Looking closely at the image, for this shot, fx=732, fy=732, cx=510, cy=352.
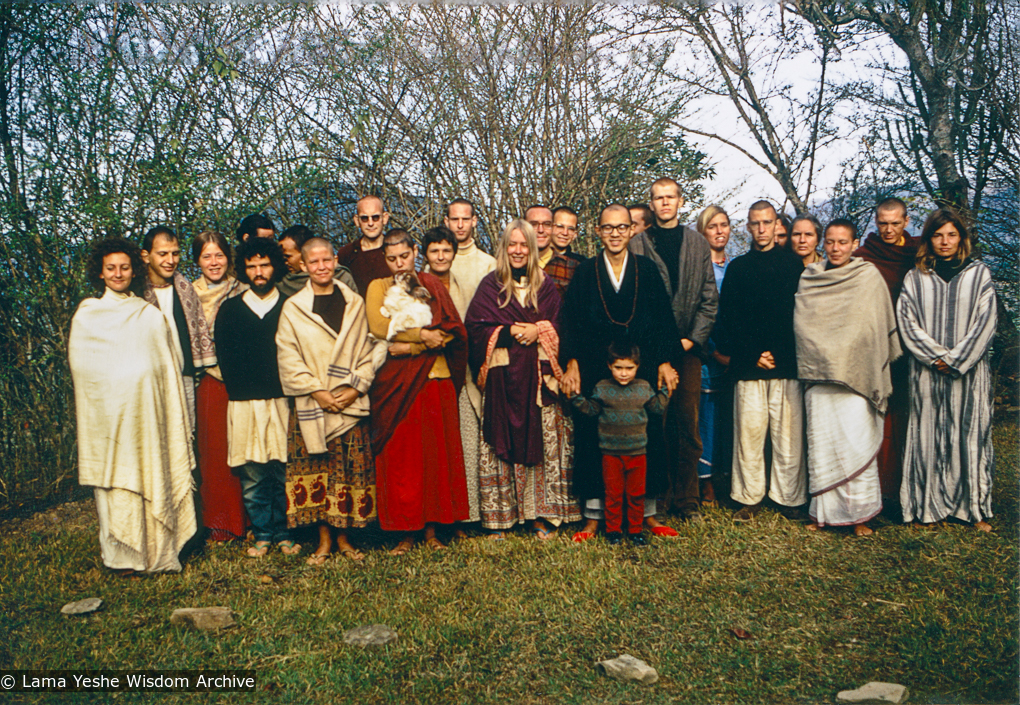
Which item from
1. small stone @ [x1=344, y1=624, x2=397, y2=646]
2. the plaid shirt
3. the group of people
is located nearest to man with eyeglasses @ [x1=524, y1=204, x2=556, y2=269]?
the plaid shirt

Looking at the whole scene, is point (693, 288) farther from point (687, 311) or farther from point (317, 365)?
point (317, 365)

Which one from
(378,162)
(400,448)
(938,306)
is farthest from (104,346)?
(938,306)

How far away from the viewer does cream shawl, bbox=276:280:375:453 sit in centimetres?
437

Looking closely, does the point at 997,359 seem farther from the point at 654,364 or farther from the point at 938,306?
the point at 654,364

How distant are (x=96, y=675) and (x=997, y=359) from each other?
667cm

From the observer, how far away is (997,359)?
609cm

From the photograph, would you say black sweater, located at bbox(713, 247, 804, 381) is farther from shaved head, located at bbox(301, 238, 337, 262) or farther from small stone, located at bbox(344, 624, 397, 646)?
small stone, located at bbox(344, 624, 397, 646)

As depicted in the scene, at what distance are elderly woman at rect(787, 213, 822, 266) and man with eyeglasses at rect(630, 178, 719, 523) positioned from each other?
65cm

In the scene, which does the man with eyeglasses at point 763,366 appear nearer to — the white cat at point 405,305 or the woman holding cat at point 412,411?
the woman holding cat at point 412,411

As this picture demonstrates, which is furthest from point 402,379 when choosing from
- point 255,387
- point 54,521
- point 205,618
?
point 54,521

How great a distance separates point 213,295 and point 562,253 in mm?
2382

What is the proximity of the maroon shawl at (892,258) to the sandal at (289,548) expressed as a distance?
420 cm

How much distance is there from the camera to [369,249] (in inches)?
207

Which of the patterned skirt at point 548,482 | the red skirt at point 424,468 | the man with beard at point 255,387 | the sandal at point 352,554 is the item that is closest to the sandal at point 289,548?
the man with beard at point 255,387
